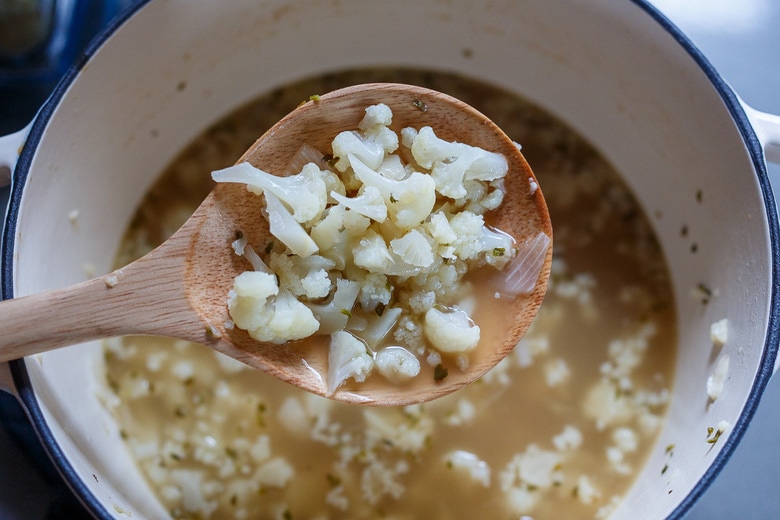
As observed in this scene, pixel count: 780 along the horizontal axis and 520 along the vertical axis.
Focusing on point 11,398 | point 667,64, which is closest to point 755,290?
point 667,64

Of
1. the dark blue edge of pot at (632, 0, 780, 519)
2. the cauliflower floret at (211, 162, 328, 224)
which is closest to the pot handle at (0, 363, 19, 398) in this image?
the cauliflower floret at (211, 162, 328, 224)

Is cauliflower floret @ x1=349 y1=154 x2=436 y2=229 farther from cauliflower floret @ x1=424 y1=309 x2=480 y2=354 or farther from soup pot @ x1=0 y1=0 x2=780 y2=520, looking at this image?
soup pot @ x1=0 y1=0 x2=780 y2=520

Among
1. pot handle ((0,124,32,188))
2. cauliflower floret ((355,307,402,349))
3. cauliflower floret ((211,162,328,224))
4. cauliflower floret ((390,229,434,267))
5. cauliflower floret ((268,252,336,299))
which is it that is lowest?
cauliflower floret ((355,307,402,349))

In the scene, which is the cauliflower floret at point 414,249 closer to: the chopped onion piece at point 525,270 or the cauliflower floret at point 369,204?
the cauliflower floret at point 369,204

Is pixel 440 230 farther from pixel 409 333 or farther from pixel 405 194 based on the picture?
pixel 409 333

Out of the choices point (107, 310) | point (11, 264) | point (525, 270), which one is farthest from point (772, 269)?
point (11, 264)

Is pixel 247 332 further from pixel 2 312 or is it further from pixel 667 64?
pixel 667 64

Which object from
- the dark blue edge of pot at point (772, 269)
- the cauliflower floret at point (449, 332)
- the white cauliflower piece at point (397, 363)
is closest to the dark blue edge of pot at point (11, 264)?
the white cauliflower piece at point (397, 363)
